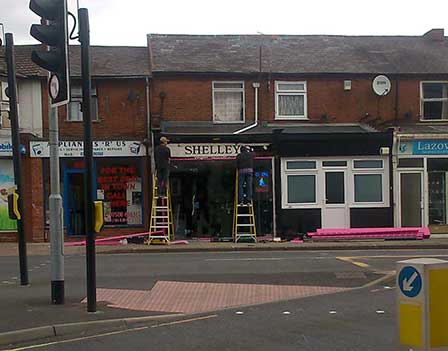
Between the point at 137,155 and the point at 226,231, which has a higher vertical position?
the point at 137,155

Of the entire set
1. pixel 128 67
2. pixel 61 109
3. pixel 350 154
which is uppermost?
pixel 128 67

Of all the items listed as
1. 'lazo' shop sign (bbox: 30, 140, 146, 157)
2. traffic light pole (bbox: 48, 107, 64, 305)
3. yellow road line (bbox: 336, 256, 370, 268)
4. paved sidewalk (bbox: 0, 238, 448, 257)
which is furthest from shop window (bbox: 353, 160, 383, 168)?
traffic light pole (bbox: 48, 107, 64, 305)

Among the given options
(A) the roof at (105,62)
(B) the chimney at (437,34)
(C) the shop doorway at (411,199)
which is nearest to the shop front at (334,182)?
(C) the shop doorway at (411,199)

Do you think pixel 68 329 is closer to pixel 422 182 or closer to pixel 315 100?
pixel 315 100

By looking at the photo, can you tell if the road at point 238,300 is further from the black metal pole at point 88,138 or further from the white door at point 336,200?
the white door at point 336,200

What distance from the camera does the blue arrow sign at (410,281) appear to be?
5.22 metres

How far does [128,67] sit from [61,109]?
286cm

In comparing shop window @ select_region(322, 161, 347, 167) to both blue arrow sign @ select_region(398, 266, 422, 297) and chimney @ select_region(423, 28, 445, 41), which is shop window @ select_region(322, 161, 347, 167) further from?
blue arrow sign @ select_region(398, 266, 422, 297)

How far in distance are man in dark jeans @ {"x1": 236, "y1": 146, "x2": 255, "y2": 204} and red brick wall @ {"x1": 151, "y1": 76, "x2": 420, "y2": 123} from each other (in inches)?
117

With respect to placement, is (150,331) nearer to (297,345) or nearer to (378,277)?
(297,345)

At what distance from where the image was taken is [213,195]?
21781 millimetres

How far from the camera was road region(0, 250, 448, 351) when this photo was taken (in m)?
7.37

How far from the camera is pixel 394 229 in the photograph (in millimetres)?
20859

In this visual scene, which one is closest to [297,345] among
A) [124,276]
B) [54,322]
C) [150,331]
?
[150,331]
